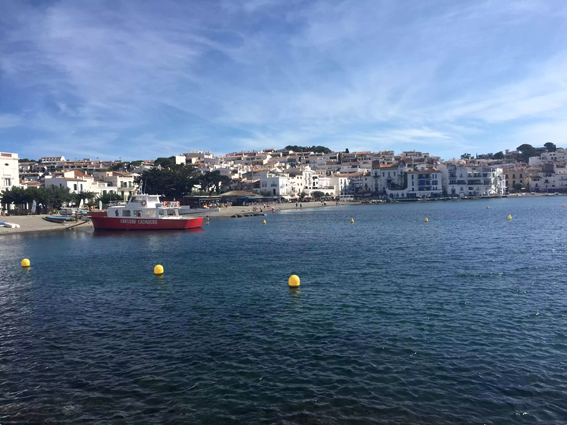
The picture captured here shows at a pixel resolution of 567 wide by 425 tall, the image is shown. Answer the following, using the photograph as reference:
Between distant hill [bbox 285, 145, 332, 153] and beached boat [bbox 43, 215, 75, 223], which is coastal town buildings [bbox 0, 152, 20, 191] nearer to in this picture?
beached boat [bbox 43, 215, 75, 223]

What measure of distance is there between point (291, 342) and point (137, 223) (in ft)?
138

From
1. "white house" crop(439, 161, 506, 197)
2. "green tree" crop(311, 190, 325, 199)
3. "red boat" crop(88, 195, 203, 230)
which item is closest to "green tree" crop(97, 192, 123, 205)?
"red boat" crop(88, 195, 203, 230)

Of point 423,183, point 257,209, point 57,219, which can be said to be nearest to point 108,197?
point 57,219

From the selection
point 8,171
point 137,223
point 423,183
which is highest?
point 8,171

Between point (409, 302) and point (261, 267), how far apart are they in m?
11.0

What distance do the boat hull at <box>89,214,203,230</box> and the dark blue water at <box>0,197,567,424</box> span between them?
961 inches

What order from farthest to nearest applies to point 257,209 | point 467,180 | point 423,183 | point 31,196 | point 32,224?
point 467,180 < point 423,183 < point 257,209 < point 31,196 < point 32,224

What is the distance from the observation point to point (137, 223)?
52.0 metres

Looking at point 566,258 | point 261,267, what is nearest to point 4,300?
point 261,267

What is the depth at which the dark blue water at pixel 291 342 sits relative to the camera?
997cm

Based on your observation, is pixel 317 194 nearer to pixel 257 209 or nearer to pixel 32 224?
pixel 257 209

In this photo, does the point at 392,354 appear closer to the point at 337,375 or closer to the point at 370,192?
the point at 337,375

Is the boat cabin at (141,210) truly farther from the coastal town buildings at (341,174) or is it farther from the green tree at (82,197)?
the coastal town buildings at (341,174)

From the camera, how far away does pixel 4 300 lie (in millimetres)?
19703
